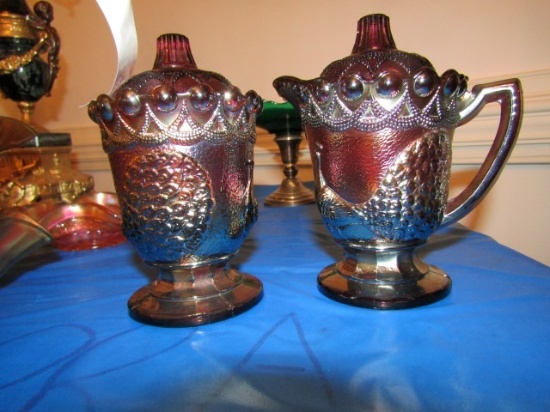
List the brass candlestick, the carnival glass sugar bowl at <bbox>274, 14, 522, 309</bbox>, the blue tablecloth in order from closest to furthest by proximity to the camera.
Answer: the blue tablecloth
the carnival glass sugar bowl at <bbox>274, 14, 522, 309</bbox>
the brass candlestick

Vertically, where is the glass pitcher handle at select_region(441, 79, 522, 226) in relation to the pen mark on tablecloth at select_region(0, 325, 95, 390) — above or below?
above

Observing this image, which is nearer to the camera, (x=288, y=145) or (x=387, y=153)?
(x=387, y=153)

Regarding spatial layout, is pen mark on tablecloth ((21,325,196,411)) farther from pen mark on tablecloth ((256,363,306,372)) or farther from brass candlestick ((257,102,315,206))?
brass candlestick ((257,102,315,206))

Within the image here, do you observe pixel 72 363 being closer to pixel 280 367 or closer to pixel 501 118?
pixel 280 367

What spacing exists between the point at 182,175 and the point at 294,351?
0.56 ft

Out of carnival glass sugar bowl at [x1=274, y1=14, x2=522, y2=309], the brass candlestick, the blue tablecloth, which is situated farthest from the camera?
the brass candlestick

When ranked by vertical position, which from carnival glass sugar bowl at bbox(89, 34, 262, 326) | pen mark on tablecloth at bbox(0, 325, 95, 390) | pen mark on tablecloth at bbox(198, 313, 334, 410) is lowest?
pen mark on tablecloth at bbox(0, 325, 95, 390)

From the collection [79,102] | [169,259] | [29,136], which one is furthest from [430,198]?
[79,102]

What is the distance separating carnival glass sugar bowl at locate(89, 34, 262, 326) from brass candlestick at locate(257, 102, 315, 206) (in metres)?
0.55

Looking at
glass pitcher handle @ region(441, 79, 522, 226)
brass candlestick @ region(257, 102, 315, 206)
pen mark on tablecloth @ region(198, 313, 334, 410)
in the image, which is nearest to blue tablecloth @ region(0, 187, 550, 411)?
pen mark on tablecloth @ region(198, 313, 334, 410)

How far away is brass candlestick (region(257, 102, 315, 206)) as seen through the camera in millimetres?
979

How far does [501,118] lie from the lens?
1.40 feet

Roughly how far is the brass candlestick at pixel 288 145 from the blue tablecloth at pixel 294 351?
0.49 meters

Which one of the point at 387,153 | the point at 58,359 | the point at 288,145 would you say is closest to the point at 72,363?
the point at 58,359
